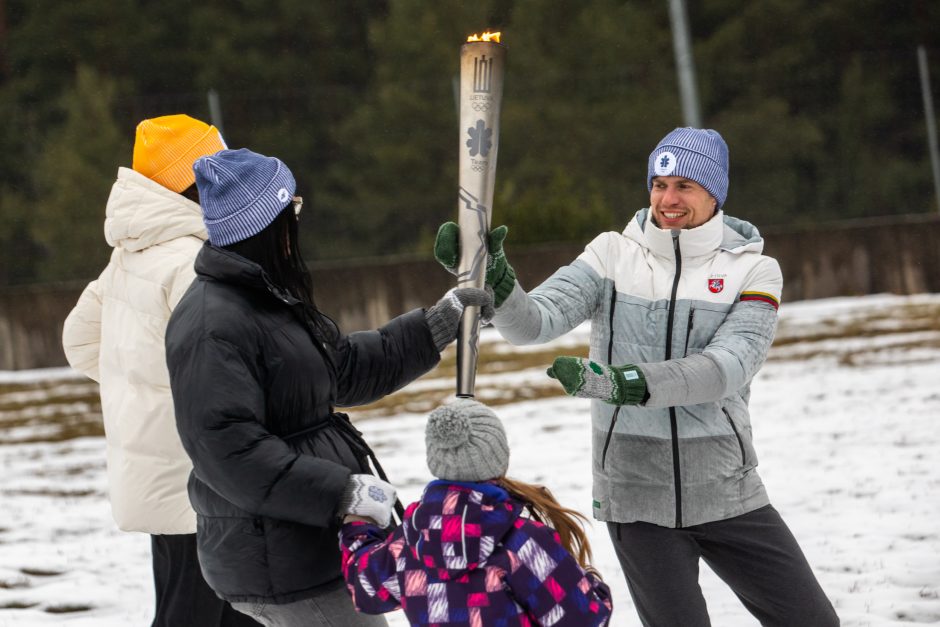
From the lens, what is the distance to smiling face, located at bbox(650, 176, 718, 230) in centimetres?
299

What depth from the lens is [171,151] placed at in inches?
130

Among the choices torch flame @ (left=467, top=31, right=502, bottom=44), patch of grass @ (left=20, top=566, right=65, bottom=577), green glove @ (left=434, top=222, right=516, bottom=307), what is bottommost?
patch of grass @ (left=20, top=566, right=65, bottom=577)

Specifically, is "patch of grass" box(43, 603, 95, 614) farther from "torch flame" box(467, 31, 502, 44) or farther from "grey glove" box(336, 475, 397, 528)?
"torch flame" box(467, 31, 502, 44)

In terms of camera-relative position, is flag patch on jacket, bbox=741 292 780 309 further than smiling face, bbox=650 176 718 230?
No

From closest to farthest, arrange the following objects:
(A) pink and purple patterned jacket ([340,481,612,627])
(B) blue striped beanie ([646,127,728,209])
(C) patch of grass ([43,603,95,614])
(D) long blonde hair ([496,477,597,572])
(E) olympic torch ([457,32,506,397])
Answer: (A) pink and purple patterned jacket ([340,481,612,627]), (D) long blonde hair ([496,477,597,572]), (E) olympic torch ([457,32,506,397]), (B) blue striped beanie ([646,127,728,209]), (C) patch of grass ([43,603,95,614])

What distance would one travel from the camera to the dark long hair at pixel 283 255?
2502 mm

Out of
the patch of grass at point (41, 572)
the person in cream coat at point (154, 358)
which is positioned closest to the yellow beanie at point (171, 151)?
the person in cream coat at point (154, 358)

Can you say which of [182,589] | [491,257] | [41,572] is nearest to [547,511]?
[491,257]

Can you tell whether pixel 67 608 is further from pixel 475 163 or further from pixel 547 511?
pixel 547 511

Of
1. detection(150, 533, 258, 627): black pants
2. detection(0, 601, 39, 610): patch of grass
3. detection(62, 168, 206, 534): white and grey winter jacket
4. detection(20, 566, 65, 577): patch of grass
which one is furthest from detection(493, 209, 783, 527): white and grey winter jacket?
detection(20, 566, 65, 577): patch of grass

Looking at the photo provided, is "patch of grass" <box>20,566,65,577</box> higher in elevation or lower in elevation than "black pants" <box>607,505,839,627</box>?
lower

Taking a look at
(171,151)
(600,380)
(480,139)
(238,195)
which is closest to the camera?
(238,195)

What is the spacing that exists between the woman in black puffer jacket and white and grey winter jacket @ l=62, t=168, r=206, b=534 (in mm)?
656

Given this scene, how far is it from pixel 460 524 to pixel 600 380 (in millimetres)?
521
